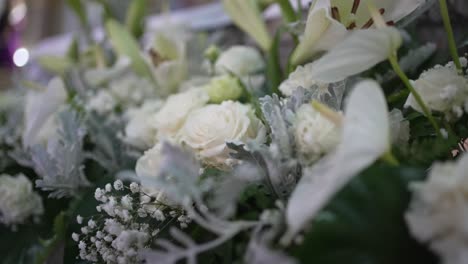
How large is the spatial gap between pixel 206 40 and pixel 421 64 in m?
0.44

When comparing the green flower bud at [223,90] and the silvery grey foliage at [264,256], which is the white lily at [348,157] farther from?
the green flower bud at [223,90]

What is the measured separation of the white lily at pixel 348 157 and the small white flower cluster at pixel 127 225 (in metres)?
0.16

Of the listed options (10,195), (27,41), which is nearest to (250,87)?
(10,195)

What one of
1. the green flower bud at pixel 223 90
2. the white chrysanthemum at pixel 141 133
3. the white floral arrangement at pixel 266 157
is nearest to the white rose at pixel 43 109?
the white floral arrangement at pixel 266 157

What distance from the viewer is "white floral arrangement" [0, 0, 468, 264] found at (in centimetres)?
24

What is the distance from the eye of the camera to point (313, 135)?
0.32 metres

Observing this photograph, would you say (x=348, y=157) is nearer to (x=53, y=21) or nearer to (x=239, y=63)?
(x=239, y=63)

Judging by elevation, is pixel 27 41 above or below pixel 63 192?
above

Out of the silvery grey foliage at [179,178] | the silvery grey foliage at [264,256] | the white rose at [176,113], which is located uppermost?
the silvery grey foliage at [179,178]

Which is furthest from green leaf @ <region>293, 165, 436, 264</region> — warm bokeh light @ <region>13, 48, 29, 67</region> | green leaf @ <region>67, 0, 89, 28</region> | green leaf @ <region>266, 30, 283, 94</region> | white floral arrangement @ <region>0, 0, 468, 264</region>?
warm bokeh light @ <region>13, 48, 29, 67</region>

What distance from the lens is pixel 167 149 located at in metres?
0.26

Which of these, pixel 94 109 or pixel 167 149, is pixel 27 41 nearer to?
pixel 94 109

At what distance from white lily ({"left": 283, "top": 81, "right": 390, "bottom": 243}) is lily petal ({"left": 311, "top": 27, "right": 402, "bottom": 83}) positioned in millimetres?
52

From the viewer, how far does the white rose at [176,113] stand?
1.57 ft
